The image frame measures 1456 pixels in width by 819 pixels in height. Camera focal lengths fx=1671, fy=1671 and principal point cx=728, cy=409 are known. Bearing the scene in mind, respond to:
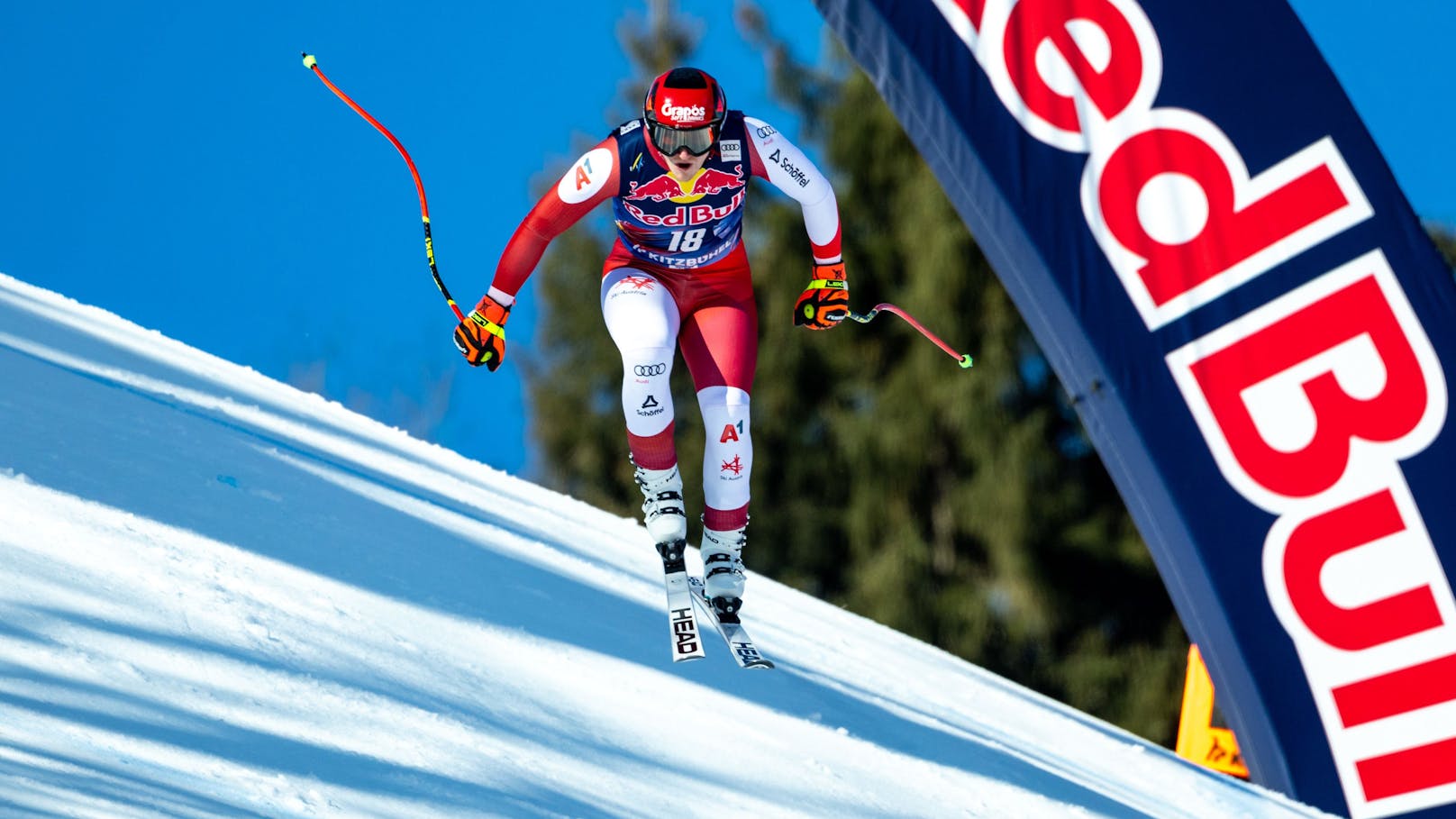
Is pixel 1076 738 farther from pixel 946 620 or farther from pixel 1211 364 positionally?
pixel 946 620

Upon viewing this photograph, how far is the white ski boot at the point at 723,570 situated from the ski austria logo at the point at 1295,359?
4.02 feet

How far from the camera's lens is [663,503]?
4.27m

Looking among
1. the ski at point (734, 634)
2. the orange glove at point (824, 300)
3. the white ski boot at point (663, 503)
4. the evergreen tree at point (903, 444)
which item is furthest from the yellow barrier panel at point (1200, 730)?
the evergreen tree at point (903, 444)

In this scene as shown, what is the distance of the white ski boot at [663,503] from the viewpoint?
4.25 meters

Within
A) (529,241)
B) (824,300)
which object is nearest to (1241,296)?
(824,300)

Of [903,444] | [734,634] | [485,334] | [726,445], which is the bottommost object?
[734,634]

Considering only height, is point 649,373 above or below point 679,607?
above

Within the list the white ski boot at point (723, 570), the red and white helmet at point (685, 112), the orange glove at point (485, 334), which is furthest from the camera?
the white ski boot at point (723, 570)

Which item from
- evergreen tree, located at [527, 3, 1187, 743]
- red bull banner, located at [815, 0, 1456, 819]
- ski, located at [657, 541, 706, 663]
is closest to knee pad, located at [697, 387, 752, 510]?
ski, located at [657, 541, 706, 663]

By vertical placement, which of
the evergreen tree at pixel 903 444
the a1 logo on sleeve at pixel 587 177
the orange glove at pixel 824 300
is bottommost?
the orange glove at pixel 824 300

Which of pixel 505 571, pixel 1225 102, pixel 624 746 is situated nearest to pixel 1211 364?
pixel 1225 102

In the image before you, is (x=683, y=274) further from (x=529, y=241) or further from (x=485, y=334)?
(x=485, y=334)

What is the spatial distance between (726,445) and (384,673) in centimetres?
107

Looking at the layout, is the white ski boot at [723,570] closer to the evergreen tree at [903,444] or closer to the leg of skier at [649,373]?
the leg of skier at [649,373]
